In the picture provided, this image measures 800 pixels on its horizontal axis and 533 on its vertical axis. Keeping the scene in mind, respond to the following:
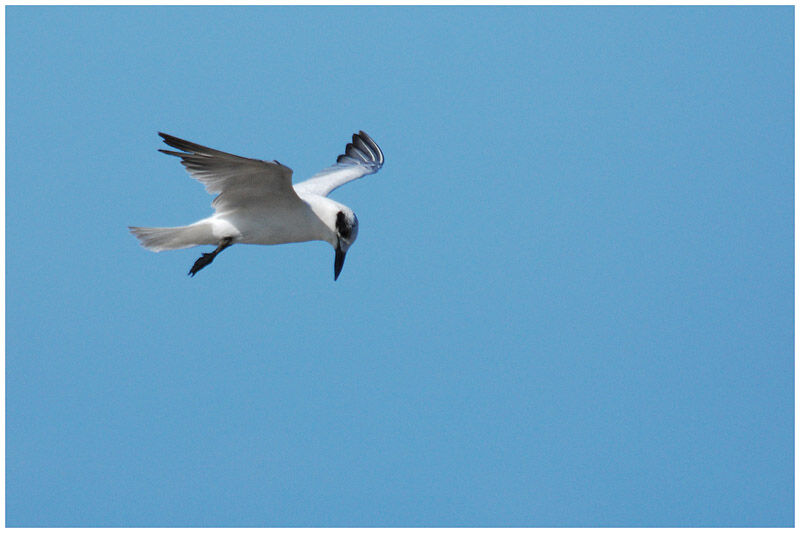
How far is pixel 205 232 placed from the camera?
610cm

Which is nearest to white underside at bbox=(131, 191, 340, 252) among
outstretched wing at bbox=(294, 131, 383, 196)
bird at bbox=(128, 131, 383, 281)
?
bird at bbox=(128, 131, 383, 281)

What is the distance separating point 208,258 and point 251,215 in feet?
1.14

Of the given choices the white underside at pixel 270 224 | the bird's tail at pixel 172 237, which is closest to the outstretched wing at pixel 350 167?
the white underside at pixel 270 224

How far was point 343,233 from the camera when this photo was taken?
5.98m

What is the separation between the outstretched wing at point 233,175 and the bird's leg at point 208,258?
19 cm

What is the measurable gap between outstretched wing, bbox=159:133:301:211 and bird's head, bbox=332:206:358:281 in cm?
25

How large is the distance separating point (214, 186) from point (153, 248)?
0.67 m

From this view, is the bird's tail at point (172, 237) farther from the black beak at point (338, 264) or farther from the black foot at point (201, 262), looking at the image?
the black beak at point (338, 264)

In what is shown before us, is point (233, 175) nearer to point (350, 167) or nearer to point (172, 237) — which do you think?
point (172, 237)

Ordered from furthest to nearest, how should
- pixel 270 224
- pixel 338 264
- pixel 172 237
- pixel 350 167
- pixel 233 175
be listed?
pixel 350 167 < pixel 172 237 < pixel 338 264 < pixel 270 224 < pixel 233 175

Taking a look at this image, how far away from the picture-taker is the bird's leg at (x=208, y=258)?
19.7 feet

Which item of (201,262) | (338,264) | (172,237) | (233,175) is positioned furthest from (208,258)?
(338,264)

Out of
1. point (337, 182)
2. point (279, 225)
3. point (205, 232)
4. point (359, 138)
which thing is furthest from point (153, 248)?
point (359, 138)

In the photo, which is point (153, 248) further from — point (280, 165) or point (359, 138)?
point (359, 138)
